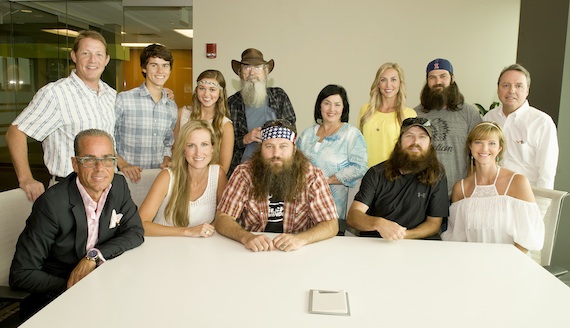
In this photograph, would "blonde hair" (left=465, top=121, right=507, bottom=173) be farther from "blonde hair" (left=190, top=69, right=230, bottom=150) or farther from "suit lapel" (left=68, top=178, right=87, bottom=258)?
"suit lapel" (left=68, top=178, right=87, bottom=258)

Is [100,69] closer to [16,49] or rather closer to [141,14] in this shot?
[141,14]

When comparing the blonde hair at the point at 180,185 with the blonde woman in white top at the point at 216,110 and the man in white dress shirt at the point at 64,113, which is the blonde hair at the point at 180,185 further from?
the man in white dress shirt at the point at 64,113

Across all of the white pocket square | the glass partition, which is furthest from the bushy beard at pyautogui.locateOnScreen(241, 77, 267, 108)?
the glass partition

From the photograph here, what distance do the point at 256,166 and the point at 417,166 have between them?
1076 millimetres

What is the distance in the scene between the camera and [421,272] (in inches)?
80.6

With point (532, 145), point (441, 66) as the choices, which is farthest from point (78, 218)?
point (532, 145)

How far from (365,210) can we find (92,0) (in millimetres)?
6383

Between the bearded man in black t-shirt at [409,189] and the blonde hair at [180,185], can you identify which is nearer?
the blonde hair at [180,185]

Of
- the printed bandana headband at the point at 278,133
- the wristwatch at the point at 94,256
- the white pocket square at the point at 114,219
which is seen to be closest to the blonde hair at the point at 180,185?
the printed bandana headband at the point at 278,133

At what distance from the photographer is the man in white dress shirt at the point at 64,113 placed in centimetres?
286

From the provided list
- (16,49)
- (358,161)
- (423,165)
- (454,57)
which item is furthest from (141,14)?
(423,165)

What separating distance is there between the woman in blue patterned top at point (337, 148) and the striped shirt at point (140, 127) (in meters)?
1.13

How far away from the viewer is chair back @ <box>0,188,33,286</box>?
2207 millimetres

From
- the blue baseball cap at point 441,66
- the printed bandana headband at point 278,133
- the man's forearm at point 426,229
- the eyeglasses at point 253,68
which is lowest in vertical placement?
the man's forearm at point 426,229
